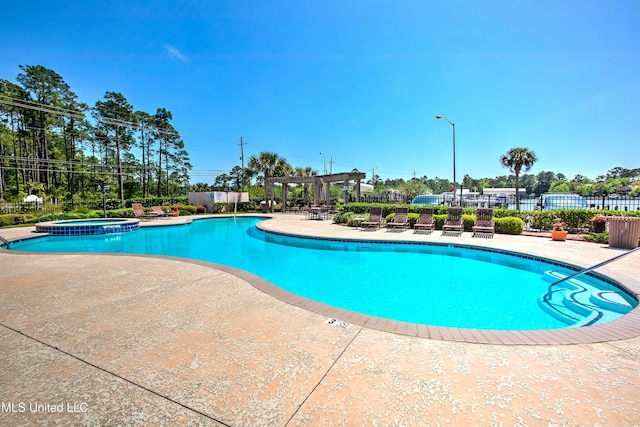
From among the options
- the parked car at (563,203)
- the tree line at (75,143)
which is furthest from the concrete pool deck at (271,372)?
the tree line at (75,143)

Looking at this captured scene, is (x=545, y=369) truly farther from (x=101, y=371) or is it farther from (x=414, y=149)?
(x=414, y=149)

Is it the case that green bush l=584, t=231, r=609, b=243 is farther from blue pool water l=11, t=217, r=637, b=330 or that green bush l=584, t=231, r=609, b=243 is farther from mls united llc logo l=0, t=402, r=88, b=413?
mls united llc logo l=0, t=402, r=88, b=413

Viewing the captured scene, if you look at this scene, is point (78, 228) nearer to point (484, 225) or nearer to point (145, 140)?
point (484, 225)

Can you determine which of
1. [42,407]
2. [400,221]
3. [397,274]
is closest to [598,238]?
[400,221]

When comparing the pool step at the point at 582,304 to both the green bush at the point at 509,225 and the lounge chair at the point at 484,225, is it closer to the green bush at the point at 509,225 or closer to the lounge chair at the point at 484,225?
the lounge chair at the point at 484,225

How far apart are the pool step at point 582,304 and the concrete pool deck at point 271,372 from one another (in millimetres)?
1612

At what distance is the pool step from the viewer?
4.20 m

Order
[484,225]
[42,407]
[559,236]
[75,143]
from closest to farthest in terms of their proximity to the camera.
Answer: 1. [42,407]
2. [559,236]
3. [484,225]
4. [75,143]

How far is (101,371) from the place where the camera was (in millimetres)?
2377

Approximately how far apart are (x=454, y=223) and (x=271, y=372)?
11.3m

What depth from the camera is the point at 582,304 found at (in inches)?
185

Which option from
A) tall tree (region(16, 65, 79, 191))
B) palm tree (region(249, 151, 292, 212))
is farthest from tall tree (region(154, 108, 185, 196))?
palm tree (region(249, 151, 292, 212))

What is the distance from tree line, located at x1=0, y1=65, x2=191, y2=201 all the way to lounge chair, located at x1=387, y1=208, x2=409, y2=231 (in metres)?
22.8

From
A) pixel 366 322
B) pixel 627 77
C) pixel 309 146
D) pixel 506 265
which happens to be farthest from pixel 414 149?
pixel 366 322
